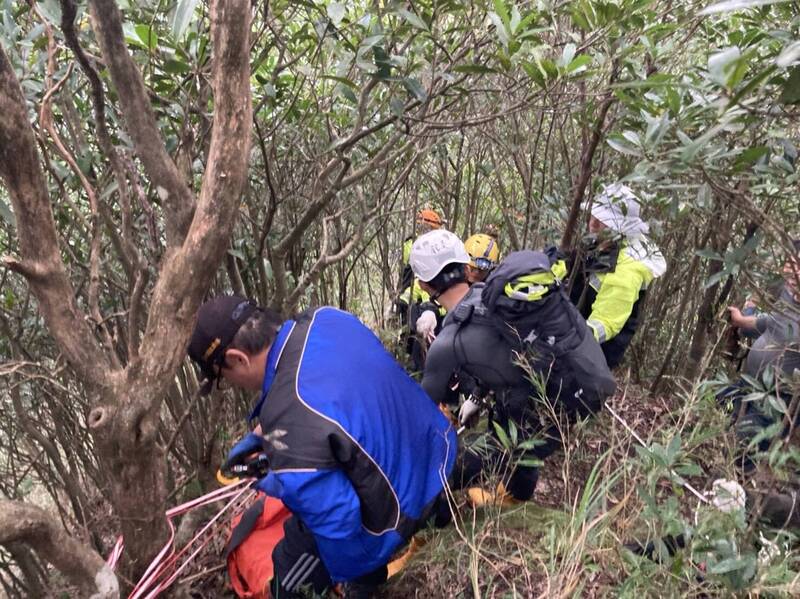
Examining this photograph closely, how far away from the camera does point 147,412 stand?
1.30m

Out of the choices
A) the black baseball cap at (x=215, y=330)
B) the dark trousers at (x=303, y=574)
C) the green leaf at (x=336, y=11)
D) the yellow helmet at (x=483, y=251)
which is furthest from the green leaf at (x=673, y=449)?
the yellow helmet at (x=483, y=251)

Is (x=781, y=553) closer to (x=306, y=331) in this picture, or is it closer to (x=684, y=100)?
(x=684, y=100)

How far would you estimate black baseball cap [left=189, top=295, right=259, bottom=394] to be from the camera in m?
1.84

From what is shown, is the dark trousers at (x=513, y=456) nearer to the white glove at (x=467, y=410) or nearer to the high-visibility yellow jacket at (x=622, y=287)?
the white glove at (x=467, y=410)

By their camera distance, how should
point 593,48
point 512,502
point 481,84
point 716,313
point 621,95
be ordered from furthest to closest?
point 716,313
point 481,84
point 512,502
point 593,48
point 621,95

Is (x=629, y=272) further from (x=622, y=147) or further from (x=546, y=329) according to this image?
(x=622, y=147)

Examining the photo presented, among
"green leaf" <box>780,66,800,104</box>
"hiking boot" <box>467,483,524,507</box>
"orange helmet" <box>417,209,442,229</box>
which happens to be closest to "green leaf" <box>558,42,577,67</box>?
"green leaf" <box>780,66,800,104</box>

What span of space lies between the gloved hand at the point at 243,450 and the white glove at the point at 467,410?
1.25 meters

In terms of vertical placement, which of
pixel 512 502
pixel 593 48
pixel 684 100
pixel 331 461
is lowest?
pixel 512 502

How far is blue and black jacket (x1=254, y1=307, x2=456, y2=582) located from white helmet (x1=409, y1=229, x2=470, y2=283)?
2.65ft

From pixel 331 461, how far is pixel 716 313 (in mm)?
2775

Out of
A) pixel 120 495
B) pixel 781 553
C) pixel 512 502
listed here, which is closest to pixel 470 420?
pixel 512 502

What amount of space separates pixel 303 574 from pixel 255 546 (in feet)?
1.27

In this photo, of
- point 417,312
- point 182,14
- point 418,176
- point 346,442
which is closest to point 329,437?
point 346,442
